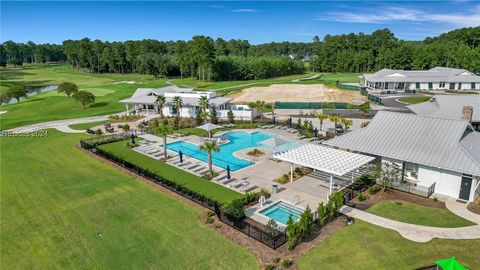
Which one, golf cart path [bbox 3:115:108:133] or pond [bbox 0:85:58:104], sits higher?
pond [bbox 0:85:58:104]

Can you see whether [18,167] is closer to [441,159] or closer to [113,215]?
[113,215]

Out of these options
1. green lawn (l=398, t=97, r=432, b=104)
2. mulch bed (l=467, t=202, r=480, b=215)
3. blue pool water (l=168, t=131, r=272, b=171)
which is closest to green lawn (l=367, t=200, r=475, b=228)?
mulch bed (l=467, t=202, r=480, b=215)

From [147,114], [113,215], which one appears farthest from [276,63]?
[113,215]

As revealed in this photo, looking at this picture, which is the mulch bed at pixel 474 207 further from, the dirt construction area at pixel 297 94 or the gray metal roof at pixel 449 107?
the dirt construction area at pixel 297 94

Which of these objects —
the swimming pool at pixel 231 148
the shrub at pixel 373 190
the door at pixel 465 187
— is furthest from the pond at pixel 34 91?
the door at pixel 465 187

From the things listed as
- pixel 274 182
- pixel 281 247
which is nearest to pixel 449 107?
pixel 274 182

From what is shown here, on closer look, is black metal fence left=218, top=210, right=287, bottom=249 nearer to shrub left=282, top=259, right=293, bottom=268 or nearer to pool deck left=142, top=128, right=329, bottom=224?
pool deck left=142, top=128, right=329, bottom=224

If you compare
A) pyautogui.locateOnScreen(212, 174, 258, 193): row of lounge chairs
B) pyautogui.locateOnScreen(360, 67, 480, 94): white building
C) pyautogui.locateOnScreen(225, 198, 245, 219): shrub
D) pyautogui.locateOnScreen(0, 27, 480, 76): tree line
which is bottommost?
pyautogui.locateOnScreen(212, 174, 258, 193): row of lounge chairs
